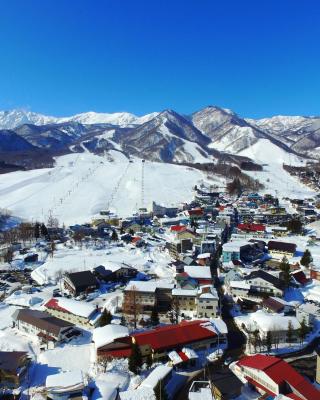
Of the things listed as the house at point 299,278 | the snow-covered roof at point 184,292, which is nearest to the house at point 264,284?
the house at point 299,278

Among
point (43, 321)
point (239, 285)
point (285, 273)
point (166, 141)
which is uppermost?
point (166, 141)

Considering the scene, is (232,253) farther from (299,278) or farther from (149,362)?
(149,362)

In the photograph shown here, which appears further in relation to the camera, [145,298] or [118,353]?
[145,298]

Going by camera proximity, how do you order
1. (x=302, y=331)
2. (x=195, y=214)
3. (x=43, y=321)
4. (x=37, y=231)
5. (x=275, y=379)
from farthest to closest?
(x=195, y=214) < (x=37, y=231) < (x=43, y=321) < (x=302, y=331) < (x=275, y=379)

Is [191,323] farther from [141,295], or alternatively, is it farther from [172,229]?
[172,229]

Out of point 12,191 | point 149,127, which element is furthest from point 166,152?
point 12,191

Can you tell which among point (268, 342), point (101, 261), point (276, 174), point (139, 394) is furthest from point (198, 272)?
point (276, 174)

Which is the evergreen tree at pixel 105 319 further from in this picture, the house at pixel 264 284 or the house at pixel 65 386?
the house at pixel 264 284

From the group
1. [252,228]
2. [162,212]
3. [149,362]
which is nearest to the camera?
[149,362]

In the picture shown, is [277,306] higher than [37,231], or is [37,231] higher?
[37,231]
